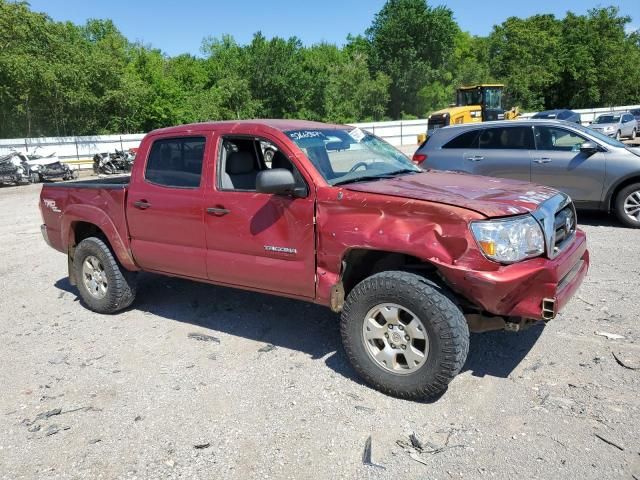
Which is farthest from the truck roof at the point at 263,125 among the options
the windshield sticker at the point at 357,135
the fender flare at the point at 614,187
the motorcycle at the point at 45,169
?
the motorcycle at the point at 45,169

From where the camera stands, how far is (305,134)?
4.42 meters

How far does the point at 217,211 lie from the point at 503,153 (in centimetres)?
595

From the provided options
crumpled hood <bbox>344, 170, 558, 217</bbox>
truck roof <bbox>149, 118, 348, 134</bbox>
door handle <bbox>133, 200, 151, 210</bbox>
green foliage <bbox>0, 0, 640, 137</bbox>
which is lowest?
door handle <bbox>133, 200, 151, 210</bbox>

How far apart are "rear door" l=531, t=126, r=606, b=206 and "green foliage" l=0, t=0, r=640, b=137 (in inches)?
1156

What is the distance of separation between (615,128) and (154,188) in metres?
27.4

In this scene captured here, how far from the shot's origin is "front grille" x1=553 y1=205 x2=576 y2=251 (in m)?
3.77

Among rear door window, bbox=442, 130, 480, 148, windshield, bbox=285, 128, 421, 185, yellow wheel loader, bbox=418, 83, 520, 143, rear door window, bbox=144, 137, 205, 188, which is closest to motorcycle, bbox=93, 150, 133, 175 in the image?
yellow wheel loader, bbox=418, 83, 520, 143

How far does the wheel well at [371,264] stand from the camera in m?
3.80

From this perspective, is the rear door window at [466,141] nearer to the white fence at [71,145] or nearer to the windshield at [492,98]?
the white fence at [71,145]

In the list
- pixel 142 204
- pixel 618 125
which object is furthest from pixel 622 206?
pixel 618 125

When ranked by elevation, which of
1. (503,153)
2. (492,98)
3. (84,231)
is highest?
(492,98)

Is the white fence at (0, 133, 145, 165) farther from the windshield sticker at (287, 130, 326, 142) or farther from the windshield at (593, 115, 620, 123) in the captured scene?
the windshield sticker at (287, 130, 326, 142)

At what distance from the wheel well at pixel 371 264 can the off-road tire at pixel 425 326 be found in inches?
8.4

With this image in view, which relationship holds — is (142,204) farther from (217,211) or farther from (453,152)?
(453,152)
